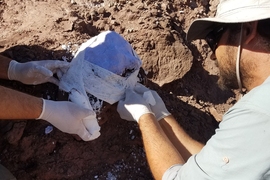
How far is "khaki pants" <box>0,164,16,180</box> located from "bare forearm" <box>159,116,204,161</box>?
965 mm

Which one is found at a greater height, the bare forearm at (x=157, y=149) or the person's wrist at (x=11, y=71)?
the person's wrist at (x=11, y=71)

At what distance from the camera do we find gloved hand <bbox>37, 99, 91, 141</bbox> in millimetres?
2312

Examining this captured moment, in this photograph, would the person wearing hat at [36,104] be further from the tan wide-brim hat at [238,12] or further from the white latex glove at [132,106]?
the tan wide-brim hat at [238,12]

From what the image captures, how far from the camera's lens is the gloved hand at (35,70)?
2.46 m

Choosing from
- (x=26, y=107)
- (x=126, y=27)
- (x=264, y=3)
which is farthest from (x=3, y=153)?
(x=264, y=3)

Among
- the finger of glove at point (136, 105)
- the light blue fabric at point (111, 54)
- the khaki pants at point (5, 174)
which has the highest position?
the light blue fabric at point (111, 54)

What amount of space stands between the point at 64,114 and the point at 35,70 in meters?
0.35

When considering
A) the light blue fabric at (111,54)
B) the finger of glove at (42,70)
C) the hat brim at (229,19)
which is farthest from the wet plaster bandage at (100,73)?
the hat brim at (229,19)

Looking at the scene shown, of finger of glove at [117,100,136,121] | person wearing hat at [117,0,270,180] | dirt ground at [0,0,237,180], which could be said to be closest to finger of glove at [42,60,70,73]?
dirt ground at [0,0,237,180]

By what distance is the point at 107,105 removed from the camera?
265 centimetres

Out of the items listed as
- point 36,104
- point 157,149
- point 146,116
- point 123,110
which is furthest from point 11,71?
point 157,149

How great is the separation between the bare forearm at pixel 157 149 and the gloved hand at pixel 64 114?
364 millimetres

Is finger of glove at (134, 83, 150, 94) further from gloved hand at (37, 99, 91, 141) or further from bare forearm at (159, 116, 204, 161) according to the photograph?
gloved hand at (37, 99, 91, 141)

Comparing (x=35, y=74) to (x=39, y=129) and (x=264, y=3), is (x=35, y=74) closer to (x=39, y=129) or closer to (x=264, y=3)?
(x=39, y=129)
